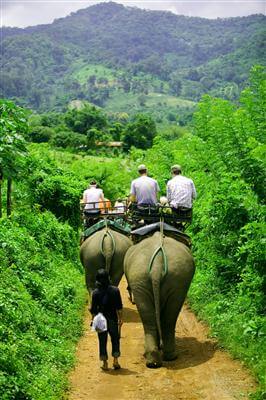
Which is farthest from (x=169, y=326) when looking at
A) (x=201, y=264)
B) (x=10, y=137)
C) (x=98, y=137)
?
(x=98, y=137)

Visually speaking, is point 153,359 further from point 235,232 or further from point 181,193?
point 235,232

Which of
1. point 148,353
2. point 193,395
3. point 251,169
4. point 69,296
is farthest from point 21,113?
point 193,395

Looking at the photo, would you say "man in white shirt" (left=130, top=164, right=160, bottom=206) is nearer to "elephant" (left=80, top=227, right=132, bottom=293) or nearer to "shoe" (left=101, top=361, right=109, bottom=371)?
"elephant" (left=80, top=227, right=132, bottom=293)

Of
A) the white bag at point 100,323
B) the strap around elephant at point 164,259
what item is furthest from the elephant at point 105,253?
the white bag at point 100,323

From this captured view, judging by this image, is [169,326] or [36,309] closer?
[169,326]

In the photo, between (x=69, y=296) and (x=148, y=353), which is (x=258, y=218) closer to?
(x=148, y=353)

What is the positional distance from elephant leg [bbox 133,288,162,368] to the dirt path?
0.54 feet

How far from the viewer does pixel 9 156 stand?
37.1ft

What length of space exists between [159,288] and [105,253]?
3.20 metres

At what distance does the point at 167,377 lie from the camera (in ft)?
29.6

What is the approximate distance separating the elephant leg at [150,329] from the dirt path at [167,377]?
0.54 feet

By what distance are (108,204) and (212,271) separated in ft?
12.2

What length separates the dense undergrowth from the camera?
810 cm

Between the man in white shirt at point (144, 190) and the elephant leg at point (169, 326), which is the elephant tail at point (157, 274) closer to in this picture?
the elephant leg at point (169, 326)
